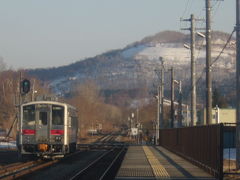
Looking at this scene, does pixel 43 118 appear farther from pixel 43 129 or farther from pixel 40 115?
pixel 43 129

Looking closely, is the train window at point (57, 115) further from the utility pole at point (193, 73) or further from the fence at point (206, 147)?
the utility pole at point (193, 73)

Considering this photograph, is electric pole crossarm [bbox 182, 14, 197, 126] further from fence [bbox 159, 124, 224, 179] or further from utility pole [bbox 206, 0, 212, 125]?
utility pole [bbox 206, 0, 212, 125]

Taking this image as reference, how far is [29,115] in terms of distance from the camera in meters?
32.9

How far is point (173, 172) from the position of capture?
26.0 m

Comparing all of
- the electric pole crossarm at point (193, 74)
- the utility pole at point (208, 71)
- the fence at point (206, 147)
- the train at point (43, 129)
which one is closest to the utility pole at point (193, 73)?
the electric pole crossarm at point (193, 74)

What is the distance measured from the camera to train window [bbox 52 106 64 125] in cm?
3294

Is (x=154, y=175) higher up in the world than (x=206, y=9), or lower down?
lower down

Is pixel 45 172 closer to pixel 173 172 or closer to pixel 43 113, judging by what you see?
pixel 173 172

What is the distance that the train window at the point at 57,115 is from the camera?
3294cm

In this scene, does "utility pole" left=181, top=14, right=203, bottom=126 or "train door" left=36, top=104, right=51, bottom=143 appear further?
"utility pole" left=181, top=14, right=203, bottom=126

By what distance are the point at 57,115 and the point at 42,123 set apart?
0.90m

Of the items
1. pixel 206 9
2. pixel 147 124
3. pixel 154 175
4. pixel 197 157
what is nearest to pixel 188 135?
pixel 197 157

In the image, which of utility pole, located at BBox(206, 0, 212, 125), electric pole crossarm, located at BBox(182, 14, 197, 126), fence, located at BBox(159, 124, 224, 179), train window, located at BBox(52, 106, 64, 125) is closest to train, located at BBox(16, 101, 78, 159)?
train window, located at BBox(52, 106, 64, 125)

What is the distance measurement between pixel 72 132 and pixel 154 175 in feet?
42.1
